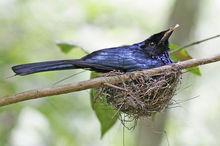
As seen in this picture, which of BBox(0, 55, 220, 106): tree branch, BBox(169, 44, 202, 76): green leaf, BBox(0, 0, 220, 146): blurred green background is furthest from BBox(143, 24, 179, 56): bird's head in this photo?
BBox(0, 55, 220, 106): tree branch

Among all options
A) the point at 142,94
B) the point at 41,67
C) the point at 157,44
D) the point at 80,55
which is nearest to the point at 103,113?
the point at 142,94

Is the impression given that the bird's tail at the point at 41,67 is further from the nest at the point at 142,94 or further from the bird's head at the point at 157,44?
the bird's head at the point at 157,44

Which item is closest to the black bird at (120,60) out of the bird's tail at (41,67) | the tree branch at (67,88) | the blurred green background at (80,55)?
the bird's tail at (41,67)

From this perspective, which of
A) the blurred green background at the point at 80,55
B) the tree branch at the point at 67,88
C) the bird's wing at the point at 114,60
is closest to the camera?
the tree branch at the point at 67,88

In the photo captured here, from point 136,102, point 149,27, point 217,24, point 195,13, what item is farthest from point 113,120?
point 217,24

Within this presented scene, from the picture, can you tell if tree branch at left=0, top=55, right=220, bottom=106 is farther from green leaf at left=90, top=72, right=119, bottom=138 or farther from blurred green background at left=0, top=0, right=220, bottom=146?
blurred green background at left=0, top=0, right=220, bottom=146

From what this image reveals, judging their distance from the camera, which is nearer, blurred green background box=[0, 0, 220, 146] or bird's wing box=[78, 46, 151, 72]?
bird's wing box=[78, 46, 151, 72]
